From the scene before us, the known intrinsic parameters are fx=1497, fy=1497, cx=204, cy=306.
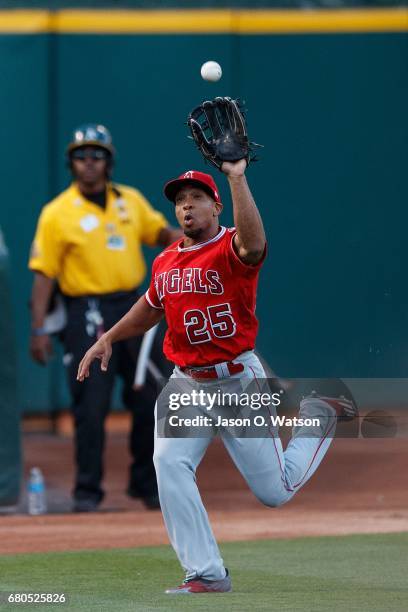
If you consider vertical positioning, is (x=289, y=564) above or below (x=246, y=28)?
below

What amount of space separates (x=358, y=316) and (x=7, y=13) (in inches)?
146

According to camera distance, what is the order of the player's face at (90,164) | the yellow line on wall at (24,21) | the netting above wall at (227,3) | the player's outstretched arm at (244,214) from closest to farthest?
1. the player's outstretched arm at (244,214)
2. the player's face at (90,164)
3. the yellow line on wall at (24,21)
4. the netting above wall at (227,3)

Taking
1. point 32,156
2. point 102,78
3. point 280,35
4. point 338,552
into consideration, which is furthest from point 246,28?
point 338,552

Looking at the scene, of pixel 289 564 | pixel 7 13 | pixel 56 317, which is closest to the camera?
pixel 289 564

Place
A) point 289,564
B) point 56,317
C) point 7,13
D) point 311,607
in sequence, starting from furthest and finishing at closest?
point 7,13, point 56,317, point 289,564, point 311,607

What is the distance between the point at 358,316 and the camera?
12.1 metres

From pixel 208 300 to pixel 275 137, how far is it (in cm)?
625

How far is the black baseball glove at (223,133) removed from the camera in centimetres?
584

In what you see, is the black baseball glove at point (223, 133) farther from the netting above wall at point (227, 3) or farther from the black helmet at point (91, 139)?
the netting above wall at point (227, 3)

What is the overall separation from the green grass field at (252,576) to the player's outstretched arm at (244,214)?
142 cm

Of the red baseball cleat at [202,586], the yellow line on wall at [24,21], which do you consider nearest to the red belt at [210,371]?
the red baseball cleat at [202,586]

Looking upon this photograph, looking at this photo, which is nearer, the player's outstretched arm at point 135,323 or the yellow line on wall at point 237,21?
the player's outstretched arm at point 135,323

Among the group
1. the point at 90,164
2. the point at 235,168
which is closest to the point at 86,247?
the point at 90,164

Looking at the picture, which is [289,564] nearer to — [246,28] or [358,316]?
[358,316]
